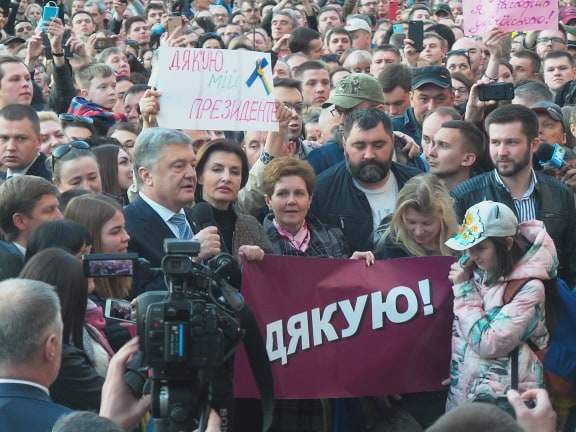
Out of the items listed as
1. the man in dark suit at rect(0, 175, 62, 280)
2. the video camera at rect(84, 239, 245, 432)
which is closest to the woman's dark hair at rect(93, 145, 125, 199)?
the man in dark suit at rect(0, 175, 62, 280)

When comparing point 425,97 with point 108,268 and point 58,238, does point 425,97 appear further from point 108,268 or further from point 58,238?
point 108,268

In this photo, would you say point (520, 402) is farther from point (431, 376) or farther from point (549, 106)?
point (549, 106)

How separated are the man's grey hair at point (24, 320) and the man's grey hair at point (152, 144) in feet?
7.96

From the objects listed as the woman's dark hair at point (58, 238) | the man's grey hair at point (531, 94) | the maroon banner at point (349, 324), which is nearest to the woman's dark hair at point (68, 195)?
the woman's dark hair at point (58, 238)

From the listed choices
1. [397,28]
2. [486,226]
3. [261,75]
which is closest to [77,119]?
[261,75]

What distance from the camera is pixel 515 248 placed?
20.2ft

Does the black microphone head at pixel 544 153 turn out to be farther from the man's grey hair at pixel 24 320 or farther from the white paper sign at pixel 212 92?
the man's grey hair at pixel 24 320

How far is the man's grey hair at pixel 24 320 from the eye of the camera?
4.20 metres

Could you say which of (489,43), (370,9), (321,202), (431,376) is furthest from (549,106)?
(370,9)

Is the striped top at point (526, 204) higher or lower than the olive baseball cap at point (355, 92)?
lower

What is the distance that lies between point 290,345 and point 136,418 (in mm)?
2284

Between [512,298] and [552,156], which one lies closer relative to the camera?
[512,298]

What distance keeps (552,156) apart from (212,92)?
7.14ft

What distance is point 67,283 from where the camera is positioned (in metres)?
5.14
